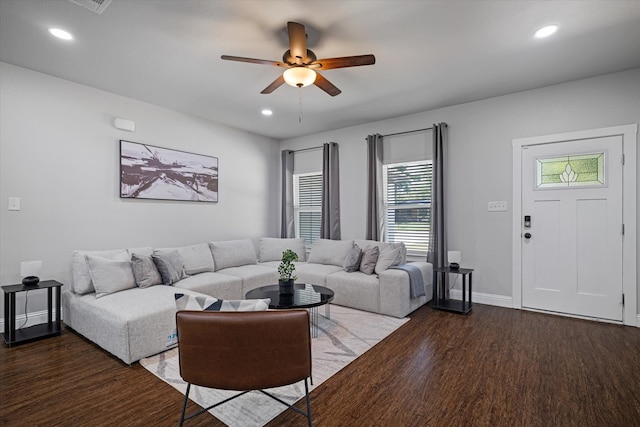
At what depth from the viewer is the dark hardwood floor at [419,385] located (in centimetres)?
191

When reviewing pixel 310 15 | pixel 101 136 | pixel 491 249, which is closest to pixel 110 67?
pixel 101 136

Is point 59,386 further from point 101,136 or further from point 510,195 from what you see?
point 510,195

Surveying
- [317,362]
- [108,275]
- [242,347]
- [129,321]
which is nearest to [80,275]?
[108,275]

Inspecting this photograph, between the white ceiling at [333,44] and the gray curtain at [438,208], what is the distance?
56cm

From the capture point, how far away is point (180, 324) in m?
1.55

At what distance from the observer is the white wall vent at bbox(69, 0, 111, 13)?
222 centimetres

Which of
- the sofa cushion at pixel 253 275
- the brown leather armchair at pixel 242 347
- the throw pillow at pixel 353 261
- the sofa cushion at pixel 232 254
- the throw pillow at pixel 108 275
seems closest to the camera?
the brown leather armchair at pixel 242 347

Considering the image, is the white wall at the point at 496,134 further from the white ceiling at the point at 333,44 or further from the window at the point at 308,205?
the window at the point at 308,205

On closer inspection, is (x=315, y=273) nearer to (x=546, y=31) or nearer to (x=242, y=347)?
(x=242, y=347)

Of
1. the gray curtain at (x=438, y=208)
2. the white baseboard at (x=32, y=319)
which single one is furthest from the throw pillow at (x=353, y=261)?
the white baseboard at (x=32, y=319)

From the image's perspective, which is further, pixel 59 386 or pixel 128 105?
pixel 128 105

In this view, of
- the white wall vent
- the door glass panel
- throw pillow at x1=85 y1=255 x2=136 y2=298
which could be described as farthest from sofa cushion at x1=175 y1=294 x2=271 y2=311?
the door glass panel

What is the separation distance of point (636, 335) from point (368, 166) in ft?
12.1

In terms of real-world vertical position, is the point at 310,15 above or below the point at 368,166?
above
